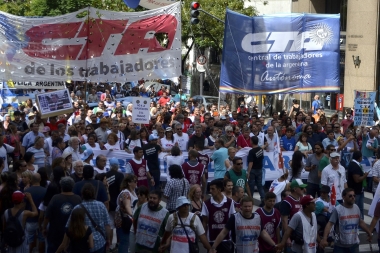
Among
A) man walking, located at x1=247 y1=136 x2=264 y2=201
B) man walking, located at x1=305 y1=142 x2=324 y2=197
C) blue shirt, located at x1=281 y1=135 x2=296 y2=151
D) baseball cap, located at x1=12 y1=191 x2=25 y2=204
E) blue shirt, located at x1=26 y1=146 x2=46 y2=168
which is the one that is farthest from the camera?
blue shirt, located at x1=281 y1=135 x2=296 y2=151

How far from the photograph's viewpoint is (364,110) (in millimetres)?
17609

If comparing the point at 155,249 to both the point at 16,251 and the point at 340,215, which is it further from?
the point at 340,215

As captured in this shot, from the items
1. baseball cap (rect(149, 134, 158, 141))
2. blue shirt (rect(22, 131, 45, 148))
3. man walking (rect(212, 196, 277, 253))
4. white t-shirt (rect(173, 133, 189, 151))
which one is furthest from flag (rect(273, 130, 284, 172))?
man walking (rect(212, 196, 277, 253))

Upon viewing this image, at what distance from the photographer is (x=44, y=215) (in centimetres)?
967

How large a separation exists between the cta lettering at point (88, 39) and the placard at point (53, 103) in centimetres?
142

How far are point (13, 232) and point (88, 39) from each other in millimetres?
9129

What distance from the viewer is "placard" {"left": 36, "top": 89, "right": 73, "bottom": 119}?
16125 millimetres

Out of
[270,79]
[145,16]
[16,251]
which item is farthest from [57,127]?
[16,251]

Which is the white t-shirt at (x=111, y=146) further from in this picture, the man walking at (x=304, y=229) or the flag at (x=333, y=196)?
the man walking at (x=304, y=229)

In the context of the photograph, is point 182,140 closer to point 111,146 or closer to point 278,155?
point 111,146

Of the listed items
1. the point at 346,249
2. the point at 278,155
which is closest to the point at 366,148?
the point at 278,155

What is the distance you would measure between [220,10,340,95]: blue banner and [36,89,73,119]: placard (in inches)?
162

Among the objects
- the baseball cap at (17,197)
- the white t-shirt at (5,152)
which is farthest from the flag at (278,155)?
the baseball cap at (17,197)

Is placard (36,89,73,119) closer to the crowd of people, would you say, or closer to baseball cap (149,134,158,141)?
baseball cap (149,134,158,141)
